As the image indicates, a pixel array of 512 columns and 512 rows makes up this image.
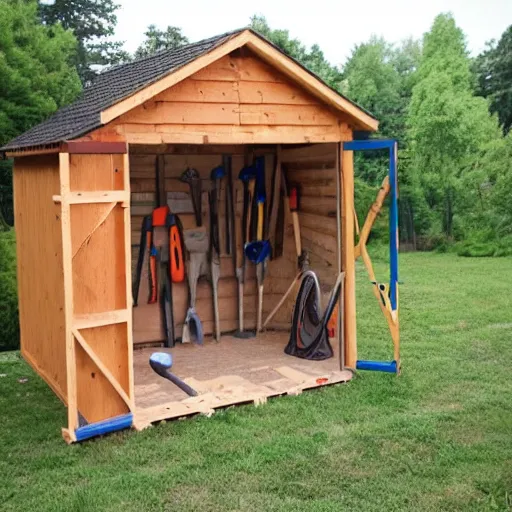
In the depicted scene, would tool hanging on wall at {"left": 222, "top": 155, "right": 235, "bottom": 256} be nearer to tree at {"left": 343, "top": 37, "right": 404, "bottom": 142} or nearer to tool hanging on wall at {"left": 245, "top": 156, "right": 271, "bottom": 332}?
tool hanging on wall at {"left": 245, "top": 156, "right": 271, "bottom": 332}

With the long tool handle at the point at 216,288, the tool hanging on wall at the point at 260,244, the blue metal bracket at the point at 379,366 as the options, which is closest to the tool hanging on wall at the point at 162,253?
the long tool handle at the point at 216,288

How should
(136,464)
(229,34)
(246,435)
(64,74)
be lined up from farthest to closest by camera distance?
1. (64,74)
2. (229,34)
3. (246,435)
4. (136,464)

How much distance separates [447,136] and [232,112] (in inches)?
573

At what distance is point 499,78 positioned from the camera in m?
30.7

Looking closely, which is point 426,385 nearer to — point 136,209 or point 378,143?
point 378,143

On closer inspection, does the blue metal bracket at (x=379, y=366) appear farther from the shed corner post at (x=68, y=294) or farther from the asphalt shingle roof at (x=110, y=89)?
the asphalt shingle roof at (x=110, y=89)

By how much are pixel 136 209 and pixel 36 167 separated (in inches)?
71.6

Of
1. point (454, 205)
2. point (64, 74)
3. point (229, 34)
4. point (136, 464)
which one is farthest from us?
point (454, 205)

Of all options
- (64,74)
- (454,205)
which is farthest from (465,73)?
(64,74)

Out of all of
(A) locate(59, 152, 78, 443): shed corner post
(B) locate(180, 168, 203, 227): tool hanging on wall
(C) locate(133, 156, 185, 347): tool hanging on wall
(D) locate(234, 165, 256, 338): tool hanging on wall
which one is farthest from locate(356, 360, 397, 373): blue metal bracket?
(A) locate(59, 152, 78, 443): shed corner post

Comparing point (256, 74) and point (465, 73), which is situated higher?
point (465, 73)

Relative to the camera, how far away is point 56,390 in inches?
332

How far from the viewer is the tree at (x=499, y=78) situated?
98.5 feet

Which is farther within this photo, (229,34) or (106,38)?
(106,38)
